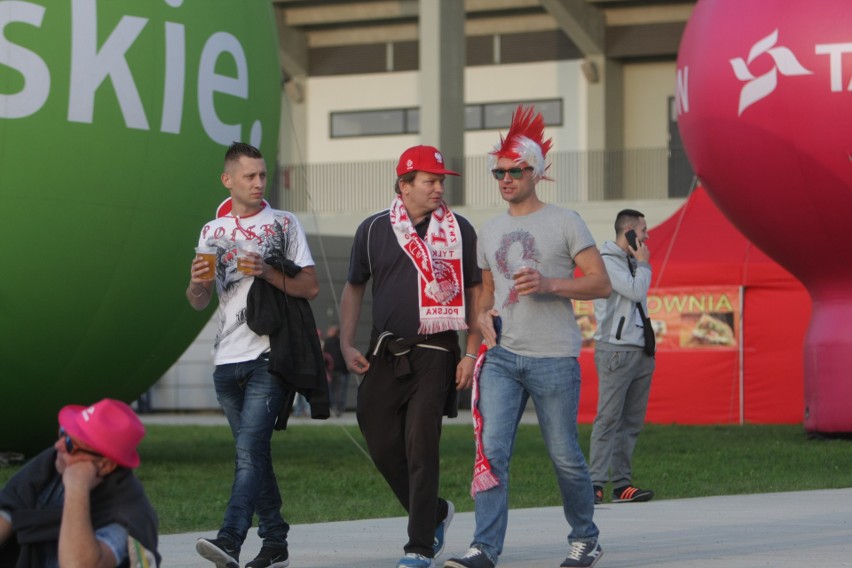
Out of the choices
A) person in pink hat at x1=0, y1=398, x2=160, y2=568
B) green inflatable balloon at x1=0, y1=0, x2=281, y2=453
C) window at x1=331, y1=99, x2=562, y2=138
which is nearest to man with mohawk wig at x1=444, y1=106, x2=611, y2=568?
person in pink hat at x1=0, y1=398, x2=160, y2=568

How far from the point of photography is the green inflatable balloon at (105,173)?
11.0 meters

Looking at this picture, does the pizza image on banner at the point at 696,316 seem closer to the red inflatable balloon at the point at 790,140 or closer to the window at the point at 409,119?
the red inflatable balloon at the point at 790,140

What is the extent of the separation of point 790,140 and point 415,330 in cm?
878

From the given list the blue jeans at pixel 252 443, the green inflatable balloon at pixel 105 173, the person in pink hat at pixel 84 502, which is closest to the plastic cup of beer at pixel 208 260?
the blue jeans at pixel 252 443

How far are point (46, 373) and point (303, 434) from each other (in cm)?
800

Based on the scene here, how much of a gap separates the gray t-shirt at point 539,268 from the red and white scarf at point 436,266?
0.23m

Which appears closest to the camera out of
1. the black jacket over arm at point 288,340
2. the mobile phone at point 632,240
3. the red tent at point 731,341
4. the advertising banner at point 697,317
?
the black jacket over arm at point 288,340

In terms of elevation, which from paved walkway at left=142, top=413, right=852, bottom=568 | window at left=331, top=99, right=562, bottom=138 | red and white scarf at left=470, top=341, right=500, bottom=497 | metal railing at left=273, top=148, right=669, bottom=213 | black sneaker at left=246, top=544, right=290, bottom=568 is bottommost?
paved walkway at left=142, top=413, right=852, bottom=568

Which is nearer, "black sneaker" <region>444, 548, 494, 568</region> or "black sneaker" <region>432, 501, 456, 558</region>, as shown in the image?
"black sneaker" <region>444, 548, 494, 568</region>

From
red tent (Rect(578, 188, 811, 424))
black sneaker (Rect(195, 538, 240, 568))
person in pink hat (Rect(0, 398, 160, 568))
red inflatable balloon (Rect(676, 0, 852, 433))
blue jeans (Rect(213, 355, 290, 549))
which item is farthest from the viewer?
red tent (Rect(578, 188, 811, 424))

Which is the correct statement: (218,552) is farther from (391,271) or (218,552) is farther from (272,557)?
(391,271)

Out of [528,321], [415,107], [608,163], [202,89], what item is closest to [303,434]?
[202,89]

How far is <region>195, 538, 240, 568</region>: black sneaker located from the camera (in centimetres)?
659

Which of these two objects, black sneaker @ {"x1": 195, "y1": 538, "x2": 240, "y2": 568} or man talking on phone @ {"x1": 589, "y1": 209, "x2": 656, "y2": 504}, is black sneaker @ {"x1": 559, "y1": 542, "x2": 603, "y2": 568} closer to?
black sneaker @ {"x1": 195, "y1": 538, "x2": 240, "y2": 568}
